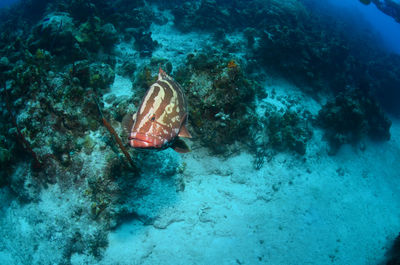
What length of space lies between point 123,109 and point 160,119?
2.71m

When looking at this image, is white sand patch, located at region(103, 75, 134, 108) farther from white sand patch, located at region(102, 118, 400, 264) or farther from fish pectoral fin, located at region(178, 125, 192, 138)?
fish pectoral fin, located at region(178, 125, 192, 138)

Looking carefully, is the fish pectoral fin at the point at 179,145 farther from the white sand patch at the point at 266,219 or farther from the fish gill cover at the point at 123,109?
the white sand patch at the point at 266,219

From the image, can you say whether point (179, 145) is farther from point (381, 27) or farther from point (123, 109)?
point (381, 27)

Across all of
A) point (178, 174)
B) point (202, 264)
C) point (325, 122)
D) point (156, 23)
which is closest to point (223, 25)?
point (156, 23)

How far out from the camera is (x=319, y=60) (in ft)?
34.7

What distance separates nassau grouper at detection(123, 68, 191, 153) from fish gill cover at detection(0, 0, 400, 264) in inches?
54.0

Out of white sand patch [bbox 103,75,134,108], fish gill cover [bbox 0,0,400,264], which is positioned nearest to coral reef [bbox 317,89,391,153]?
fish gill cover [bbox 0,0,400,264]

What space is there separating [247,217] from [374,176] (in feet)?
23.8

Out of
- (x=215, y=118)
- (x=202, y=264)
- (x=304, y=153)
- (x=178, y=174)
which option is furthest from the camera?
(x=304, y=153)

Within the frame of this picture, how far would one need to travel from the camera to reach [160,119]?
2.53m

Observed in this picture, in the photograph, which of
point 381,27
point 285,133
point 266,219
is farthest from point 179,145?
point 381,27

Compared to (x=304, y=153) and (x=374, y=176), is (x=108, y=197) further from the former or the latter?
(x=374, y=176)

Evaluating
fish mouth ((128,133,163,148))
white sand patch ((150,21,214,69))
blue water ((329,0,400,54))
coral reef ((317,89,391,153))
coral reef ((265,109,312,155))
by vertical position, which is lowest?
white sand patch ((150,21,214,69))

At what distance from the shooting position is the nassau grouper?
2271 mm
